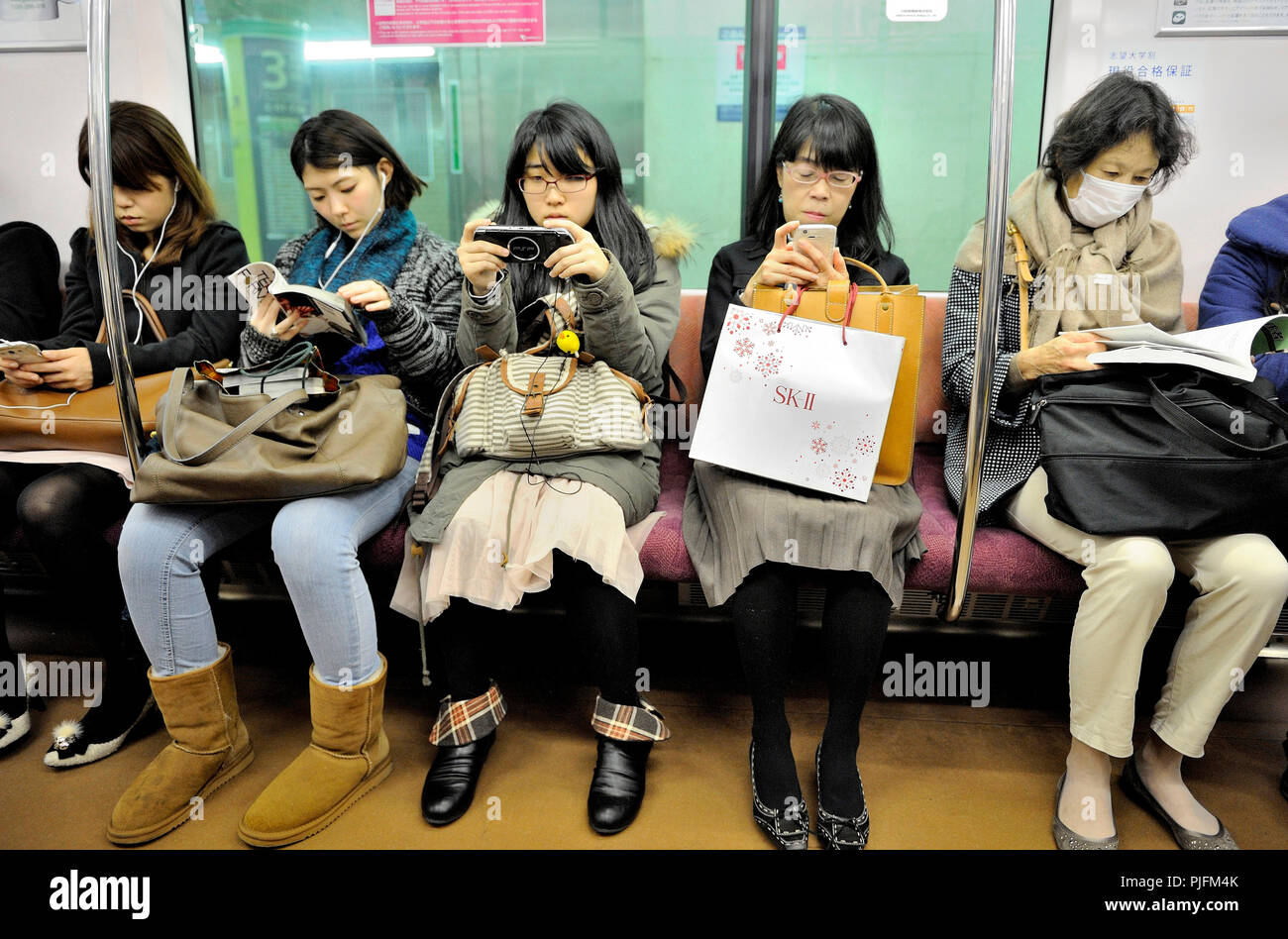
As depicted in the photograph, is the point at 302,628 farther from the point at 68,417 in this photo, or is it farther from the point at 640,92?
the point at 640,92

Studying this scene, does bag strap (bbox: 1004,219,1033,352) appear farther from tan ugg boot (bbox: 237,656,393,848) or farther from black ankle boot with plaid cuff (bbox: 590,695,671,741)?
tan ugg boot (bbox: 237,656,393,848)

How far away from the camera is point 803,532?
1.77m

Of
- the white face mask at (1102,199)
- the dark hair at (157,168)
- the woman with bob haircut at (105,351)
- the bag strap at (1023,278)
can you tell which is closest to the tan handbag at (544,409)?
the woman with bob haircut at (105,351)

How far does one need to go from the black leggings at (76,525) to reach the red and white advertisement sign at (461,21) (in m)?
1.85

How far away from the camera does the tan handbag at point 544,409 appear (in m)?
1.93

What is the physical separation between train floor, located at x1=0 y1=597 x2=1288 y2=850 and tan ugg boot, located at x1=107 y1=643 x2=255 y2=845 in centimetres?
4

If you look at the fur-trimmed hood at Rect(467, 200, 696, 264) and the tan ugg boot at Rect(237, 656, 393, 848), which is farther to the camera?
the fur-trimmed hood at Rect(467, 200, 696, 264)

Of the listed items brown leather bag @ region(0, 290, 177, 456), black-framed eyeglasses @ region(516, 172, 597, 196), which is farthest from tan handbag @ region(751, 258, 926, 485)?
brown leather bag @ region(0, 290, 177, 456)

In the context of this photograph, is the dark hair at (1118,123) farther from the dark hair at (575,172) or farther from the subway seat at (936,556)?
the dark hair at (575,172)

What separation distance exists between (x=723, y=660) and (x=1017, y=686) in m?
0.83

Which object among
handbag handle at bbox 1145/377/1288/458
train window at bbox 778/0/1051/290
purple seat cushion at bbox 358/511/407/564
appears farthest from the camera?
train window at bbox 778/0/1051/290

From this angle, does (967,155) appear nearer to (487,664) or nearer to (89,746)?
(487,664)

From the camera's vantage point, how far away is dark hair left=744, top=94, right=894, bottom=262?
2.14 metres

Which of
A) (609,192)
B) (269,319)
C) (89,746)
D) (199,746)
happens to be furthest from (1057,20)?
(89,746)
